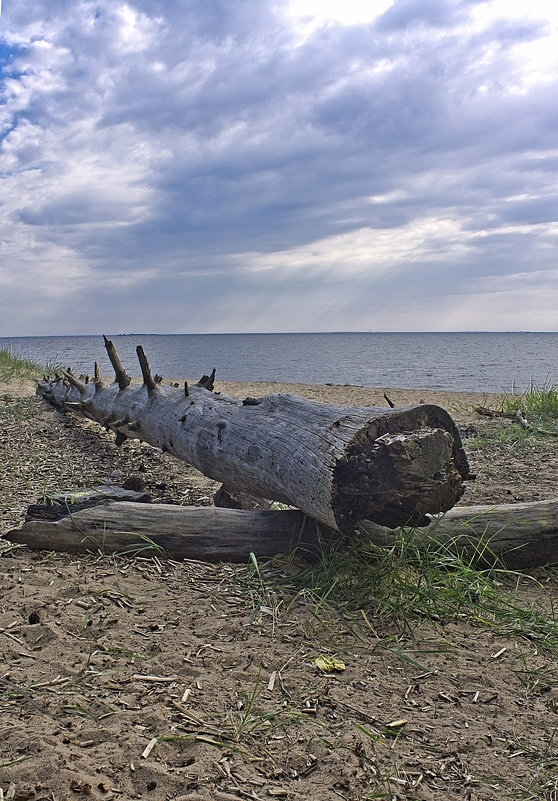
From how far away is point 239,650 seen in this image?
256 centimetres

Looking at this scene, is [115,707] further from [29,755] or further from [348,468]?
[348,468]

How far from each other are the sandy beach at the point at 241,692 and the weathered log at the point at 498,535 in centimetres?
18

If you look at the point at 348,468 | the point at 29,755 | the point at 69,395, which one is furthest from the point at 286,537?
the point at 69,395

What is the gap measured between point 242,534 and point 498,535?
151 cm

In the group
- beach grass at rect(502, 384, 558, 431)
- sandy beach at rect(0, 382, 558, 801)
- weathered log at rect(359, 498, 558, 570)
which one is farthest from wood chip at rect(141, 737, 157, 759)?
beach grass at rect(502, 384, 558, 431)

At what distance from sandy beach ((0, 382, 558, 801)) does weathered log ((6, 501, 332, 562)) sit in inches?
4.0

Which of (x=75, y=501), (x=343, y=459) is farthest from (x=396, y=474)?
(x=75, y=501)

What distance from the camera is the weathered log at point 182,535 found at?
3475 millimetres

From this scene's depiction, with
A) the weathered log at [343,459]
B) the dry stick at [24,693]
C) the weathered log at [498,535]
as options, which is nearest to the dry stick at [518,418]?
the weathered log at [498,535]

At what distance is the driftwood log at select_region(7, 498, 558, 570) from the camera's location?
347 cm

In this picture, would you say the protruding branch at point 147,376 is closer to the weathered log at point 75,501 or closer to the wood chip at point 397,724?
the weathered log at point 75,501

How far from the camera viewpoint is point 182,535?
11.5 ft

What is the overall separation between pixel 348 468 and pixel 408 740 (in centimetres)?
127

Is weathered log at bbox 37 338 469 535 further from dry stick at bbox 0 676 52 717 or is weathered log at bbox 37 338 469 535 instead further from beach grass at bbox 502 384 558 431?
beach grass at bbox 502 384 558 431
